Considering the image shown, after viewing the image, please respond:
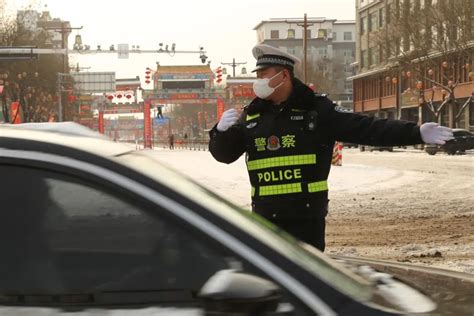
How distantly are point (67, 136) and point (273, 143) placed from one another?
185 centimetres

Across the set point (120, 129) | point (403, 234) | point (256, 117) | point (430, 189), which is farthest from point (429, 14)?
point (120, 129)

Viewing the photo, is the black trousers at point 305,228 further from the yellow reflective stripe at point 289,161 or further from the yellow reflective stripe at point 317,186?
the yellow reflective stripe at point 289,161

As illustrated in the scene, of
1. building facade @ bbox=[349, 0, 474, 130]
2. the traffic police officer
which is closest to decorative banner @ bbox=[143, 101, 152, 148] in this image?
building facade @ bbox=[349, 0, 474, 130]

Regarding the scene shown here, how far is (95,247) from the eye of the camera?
203 centimetres

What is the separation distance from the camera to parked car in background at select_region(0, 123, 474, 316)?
1.92m

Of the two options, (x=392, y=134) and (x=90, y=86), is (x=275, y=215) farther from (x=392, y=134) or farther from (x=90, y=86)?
(x=90, y=86)

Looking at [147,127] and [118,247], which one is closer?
[118,247]

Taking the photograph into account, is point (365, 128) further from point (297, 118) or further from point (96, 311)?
point (96, 311)

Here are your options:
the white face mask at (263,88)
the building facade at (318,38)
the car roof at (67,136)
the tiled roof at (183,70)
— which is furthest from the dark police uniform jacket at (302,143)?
the building facade at (318,38)

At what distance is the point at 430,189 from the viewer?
16.0 m

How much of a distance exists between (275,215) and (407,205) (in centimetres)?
936

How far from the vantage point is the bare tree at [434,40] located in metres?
39.4

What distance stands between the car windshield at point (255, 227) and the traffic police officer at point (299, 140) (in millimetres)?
1456

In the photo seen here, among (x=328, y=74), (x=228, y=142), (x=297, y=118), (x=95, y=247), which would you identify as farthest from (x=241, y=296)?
(x=328, y=74)
